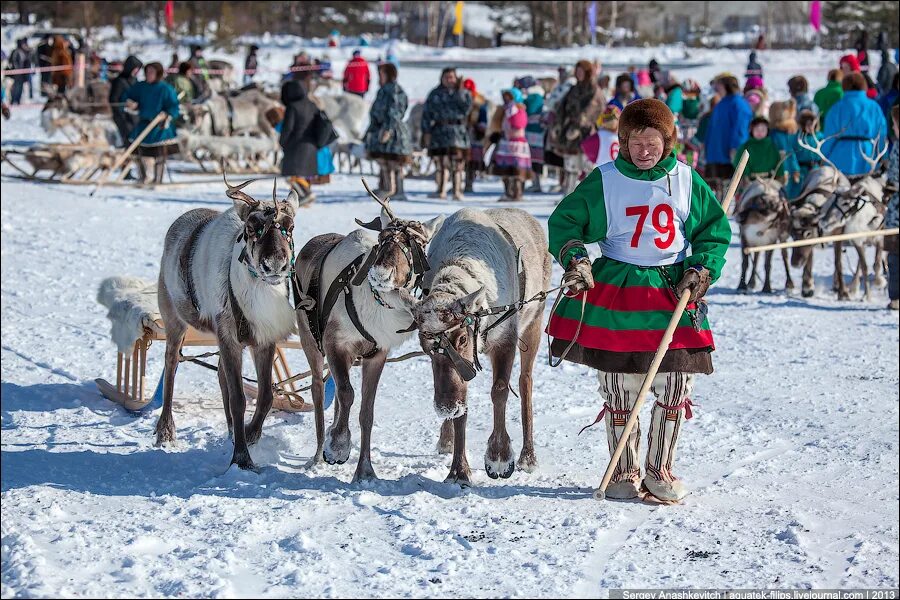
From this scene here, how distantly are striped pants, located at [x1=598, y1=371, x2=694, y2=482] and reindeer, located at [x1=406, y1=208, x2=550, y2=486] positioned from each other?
0.45 meters

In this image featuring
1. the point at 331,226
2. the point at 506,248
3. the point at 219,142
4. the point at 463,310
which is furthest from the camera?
the point at 219,142

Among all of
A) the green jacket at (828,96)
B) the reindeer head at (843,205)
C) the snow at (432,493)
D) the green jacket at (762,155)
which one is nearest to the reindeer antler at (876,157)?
the reindeer head at (843,205)

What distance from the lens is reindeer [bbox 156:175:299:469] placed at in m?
4.83

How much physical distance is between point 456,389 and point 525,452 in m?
0.98

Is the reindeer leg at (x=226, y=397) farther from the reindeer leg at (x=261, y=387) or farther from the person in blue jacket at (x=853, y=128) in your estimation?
the person in blue jacket at (x=853, y=128)

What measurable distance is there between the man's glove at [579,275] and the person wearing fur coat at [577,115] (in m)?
9.63

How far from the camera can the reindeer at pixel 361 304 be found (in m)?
4.56

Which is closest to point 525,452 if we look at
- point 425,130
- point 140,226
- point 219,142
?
point 140,226

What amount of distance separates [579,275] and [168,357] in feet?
8.10

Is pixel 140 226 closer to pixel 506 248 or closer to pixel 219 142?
A: pixel 219 142

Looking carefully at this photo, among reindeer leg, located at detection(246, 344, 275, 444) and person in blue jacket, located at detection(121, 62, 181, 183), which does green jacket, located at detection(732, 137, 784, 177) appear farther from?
person in blue jacket, located at detection(121, 62, 181, 183)

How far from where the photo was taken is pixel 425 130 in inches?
593

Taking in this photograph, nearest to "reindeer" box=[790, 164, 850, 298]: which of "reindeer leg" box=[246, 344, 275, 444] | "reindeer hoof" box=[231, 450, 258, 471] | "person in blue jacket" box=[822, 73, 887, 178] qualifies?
"person in blue jacket" box=[822, 73, 887, 178]

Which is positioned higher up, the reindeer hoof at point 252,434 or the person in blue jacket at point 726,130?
the person in blue jacket at point 726,130
